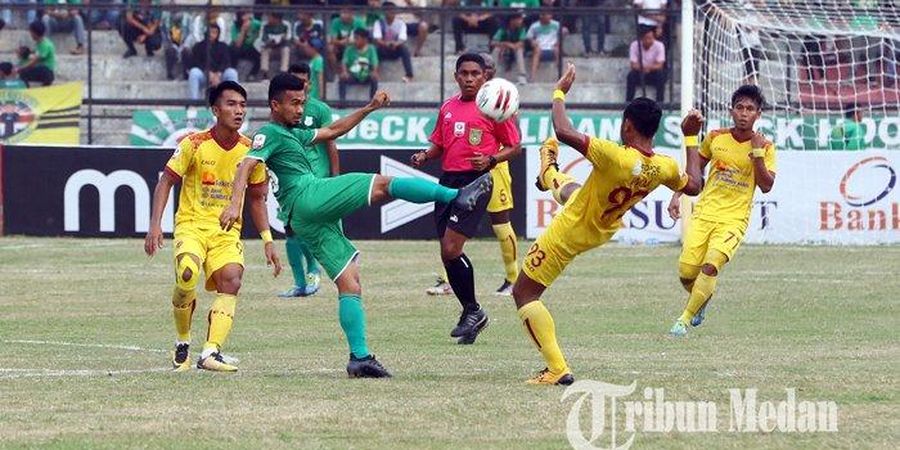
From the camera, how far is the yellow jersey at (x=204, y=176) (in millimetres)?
12891

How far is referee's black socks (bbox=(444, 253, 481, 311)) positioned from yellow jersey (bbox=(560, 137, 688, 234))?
3.10 metres

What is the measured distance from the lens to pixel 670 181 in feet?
37.9

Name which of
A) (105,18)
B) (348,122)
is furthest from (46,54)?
(348,122)

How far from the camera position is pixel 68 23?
3172cm

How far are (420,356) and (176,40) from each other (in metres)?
19.0

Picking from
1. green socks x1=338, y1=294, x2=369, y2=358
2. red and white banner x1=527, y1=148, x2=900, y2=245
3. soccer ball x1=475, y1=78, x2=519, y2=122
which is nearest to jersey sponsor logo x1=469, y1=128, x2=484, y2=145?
soccer ball x1=475, y1=78, x2=519, y2=122

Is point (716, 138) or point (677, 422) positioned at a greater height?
point (716, 138)

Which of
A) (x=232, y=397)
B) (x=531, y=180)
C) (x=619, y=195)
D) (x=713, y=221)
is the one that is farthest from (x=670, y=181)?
(x=531, y=180)

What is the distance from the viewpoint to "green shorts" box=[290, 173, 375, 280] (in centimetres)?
1154

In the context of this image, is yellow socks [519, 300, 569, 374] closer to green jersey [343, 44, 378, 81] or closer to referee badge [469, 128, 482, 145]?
referee badge [469, 128, 482, 145]

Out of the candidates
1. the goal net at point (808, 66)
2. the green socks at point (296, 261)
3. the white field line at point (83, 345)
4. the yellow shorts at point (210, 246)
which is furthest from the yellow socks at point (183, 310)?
the goal net at point (808, 66)

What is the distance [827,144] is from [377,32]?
27.1ft

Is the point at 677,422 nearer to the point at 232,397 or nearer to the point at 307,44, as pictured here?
the point at 232,397

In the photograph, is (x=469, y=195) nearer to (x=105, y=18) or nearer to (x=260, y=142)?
(x=260, y=142)
